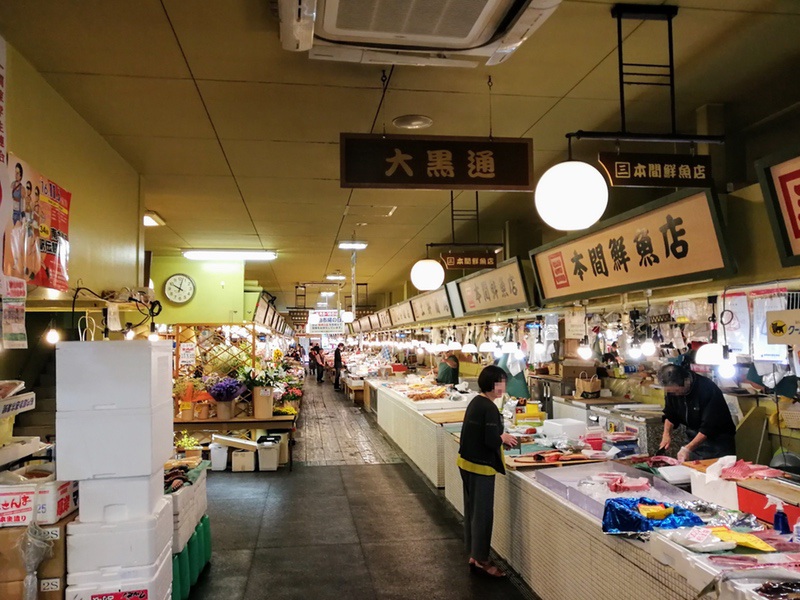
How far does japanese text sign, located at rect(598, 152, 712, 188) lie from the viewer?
12.8 feet

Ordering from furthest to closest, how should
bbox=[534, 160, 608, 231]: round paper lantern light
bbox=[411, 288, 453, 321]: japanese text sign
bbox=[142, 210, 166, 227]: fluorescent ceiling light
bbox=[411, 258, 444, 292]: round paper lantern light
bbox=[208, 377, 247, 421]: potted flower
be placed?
bbox=[411, 288, 453, 321]: japanese text sign → bbox=[208, 377, 247, 421]: potted flower → bbox=[142, 210, 166, 227]: fluorescent ceiling light → bbox=[411, 258, 444, 292]: round paper lantern light → bbox=[534, 160, 608, 231]: round paper lantern light

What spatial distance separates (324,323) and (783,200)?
52.7ft

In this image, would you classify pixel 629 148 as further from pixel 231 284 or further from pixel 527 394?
pixel 231 284

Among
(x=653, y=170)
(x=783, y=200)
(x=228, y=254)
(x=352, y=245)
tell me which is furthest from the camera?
(x=228, y=254)

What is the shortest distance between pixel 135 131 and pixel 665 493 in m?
5.76

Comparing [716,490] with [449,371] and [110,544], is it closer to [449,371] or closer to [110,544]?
[110,544]

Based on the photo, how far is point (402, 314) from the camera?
17.8 metres

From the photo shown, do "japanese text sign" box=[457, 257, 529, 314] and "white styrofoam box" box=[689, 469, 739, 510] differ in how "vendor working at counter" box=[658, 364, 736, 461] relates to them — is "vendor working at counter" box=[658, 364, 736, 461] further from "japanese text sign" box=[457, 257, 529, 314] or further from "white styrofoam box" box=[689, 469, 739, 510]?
"japanese text sign" box=[457, 257, 529, 314]

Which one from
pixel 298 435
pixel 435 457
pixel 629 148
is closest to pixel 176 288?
pixel 298 435

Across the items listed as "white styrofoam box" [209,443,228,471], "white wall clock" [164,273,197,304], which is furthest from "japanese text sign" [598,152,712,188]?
"white wall clock" [164,273,197,304]

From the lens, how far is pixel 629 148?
661 cm

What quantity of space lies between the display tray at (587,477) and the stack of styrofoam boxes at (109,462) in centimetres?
309

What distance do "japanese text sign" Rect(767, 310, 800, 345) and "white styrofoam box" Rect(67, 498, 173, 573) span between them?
4.53 meters

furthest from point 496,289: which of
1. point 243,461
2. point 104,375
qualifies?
point 104,375
